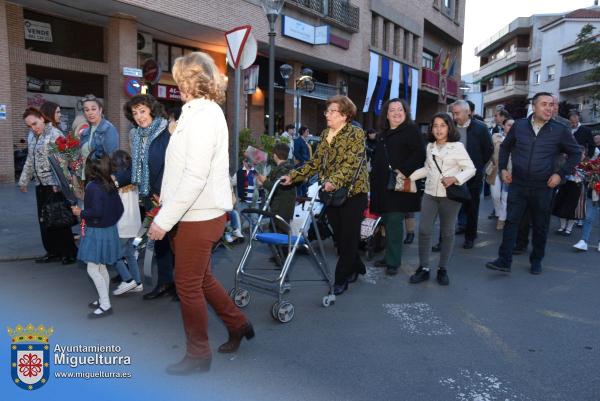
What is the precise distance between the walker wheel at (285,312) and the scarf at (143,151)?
1.60m

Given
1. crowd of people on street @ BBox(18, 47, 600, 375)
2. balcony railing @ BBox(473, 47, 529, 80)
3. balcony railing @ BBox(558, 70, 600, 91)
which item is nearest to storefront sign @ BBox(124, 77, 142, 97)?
crowd of people on street @ BBox(18, 47, 600, 375)

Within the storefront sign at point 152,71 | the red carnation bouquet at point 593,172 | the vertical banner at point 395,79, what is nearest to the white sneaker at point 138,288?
the red carnation bouquet at point 593,172

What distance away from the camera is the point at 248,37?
711 centimetres

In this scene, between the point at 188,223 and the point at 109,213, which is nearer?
the point at 188,223

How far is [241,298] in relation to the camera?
4387 mm

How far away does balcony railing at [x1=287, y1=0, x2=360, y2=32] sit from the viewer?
2086cm

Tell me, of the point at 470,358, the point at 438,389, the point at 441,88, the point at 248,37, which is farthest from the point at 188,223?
the point at 441,88

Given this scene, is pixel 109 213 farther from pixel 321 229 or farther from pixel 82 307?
pixel 321 229

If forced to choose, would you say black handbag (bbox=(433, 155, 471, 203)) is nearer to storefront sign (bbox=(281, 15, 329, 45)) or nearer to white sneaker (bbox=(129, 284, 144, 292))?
white sneaker (bbox=(129, 284, 144, 292))

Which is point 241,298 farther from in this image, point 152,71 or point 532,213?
point 152,71

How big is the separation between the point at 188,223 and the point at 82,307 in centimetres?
200

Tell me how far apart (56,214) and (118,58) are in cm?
1124

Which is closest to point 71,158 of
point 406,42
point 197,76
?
point 197,76

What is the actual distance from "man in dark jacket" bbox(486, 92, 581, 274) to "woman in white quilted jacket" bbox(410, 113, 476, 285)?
95 cm
